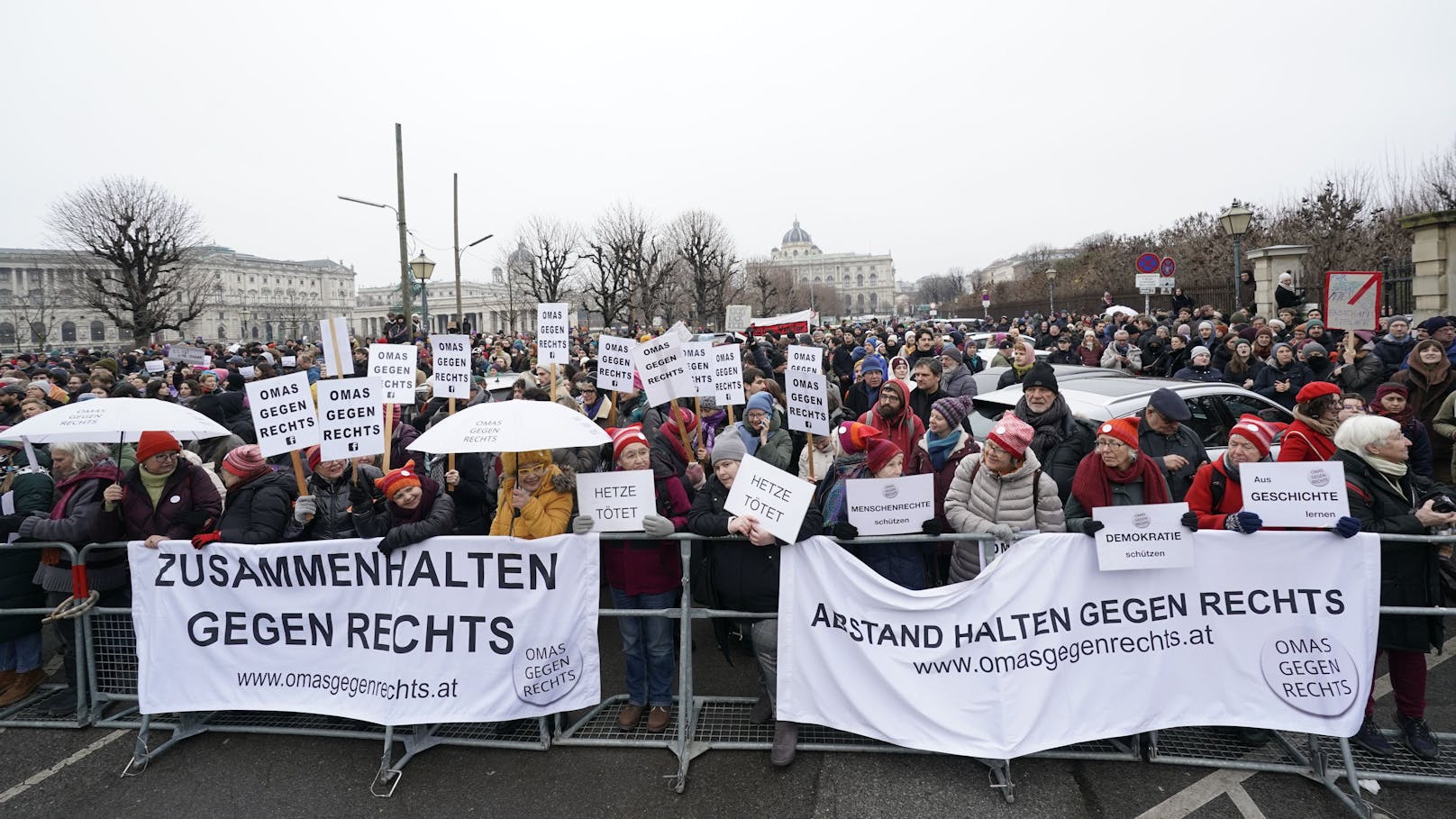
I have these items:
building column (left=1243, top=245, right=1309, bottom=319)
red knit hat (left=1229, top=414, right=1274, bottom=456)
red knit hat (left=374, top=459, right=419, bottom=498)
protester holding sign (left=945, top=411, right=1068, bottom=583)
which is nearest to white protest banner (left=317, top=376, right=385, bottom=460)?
red knit hat (left=374, top=459, right=419, bottom=498)

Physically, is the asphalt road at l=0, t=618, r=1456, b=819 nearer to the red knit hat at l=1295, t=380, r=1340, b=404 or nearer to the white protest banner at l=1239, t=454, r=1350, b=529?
the white protest banner at l=1239, t=454, r=1350, b=529

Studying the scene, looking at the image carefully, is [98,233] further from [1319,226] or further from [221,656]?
[1319,226]

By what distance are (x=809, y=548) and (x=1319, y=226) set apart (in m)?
30.1

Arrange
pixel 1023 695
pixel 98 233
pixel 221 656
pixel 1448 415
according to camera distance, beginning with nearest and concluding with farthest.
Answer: pixel 1023 695 < pixel 221 656 < pixel 1448 415 < pixel 98 233

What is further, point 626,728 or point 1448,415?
point 1448,415

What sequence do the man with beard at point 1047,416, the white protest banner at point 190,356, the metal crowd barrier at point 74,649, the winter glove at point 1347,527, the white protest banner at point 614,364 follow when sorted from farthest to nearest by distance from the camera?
the white protest banner at point 190,356, the white protest banner at point 614,364, the man with beard at point 1047,416, the metal crowd barrier at point 74,649, the winter glove at point 1347,527

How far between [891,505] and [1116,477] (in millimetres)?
1347

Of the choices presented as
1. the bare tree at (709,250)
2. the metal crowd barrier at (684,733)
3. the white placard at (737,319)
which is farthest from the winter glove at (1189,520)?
the bare tree at (709,250)

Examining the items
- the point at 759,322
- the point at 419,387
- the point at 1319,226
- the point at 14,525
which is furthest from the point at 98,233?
the point at 1319,226

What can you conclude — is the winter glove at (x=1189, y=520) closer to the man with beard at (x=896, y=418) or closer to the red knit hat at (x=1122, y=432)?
the red knit hat at (x=1122, y=432)

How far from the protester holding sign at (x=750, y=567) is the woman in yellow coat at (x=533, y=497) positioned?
2.53 ft

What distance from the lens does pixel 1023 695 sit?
13.3 ft

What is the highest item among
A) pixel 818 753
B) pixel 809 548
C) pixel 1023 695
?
pixel 809 548

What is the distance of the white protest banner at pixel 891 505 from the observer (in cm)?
429
